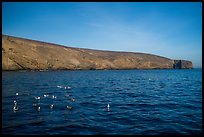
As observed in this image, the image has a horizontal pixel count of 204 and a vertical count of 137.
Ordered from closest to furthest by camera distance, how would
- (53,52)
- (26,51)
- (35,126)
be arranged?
(35,126) < (26,51) < (53,52)

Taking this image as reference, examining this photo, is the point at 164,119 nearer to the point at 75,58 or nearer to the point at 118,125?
the point at 118,125

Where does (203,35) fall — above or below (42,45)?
below

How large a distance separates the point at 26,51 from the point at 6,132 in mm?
152601

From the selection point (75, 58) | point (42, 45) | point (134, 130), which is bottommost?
point (134, 130)

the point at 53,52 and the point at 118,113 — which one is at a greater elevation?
the point at 53,52

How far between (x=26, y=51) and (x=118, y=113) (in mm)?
150196

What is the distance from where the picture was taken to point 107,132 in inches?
566

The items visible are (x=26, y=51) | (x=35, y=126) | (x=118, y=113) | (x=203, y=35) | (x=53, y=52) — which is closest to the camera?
(x=203, y=35)

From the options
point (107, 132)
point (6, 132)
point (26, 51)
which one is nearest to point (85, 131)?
point (107, 132)

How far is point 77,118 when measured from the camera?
58.8 feet

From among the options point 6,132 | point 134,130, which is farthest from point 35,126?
point 134,130

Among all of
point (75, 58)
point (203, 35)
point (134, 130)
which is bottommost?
point (134, 130)

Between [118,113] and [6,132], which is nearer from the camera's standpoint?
[6,132]

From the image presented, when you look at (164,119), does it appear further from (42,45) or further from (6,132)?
(42,45)
